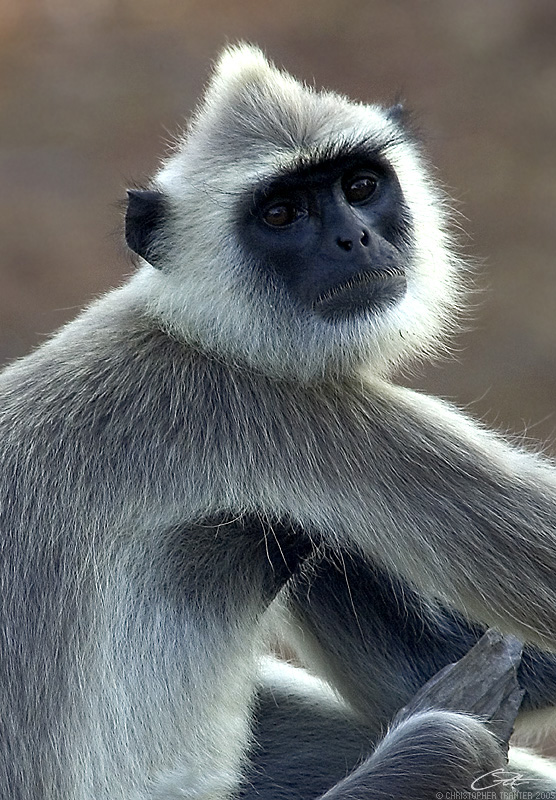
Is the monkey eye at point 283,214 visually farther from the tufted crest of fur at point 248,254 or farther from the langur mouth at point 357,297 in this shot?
the langur mouth at point 357,297

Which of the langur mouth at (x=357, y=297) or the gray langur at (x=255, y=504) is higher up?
the langur mouth at (x=357, y=297)

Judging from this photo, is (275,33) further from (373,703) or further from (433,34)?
(373,703)

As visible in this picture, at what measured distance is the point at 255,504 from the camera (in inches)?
120

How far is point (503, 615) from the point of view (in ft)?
9.99

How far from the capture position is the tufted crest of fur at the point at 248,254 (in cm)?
331

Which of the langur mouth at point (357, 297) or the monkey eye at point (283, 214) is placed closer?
the langur mouth at point (357, 297)

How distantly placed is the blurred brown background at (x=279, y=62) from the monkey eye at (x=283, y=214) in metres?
8.04

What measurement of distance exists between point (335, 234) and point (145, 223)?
57 cm
